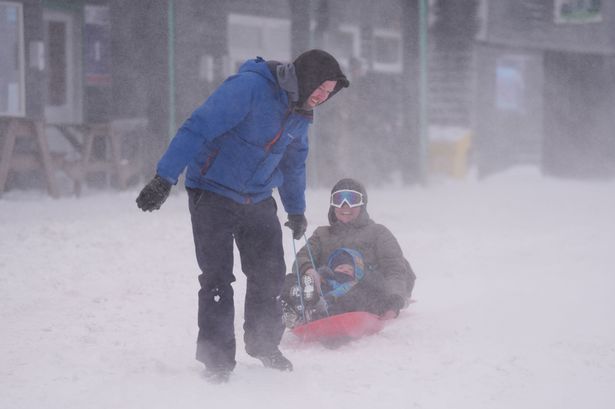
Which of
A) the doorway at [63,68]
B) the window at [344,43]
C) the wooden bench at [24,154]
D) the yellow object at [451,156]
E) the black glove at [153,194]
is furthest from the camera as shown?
the yellow object at [451,156]

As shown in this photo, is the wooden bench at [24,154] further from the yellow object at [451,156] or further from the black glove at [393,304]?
the yellow object at [451,156]

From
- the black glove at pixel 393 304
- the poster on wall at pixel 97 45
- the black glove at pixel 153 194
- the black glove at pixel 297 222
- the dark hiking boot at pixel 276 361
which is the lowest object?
the dark hiking boot at pixel 276 361

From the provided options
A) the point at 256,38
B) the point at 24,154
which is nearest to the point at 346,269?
the point at 24,154

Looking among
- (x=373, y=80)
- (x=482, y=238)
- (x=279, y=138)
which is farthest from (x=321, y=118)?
(x=279, y=138)

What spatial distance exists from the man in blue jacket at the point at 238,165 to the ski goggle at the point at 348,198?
133cm

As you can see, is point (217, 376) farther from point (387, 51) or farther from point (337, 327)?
point (387, 51)

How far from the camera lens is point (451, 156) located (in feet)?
Answer: 60.0

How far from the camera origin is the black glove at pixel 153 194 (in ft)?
12.7

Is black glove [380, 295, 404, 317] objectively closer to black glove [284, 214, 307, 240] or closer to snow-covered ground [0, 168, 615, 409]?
snow-covered ground [0, 168, 615, 409]

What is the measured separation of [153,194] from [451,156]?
1490cm

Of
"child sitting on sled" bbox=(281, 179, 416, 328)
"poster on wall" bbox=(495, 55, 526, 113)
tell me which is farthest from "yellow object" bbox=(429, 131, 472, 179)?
"child sitting on sled" bbox=(281, 179, 416, 328)

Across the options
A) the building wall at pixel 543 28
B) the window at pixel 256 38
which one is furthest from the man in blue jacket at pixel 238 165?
the building wall at pixel 543 28

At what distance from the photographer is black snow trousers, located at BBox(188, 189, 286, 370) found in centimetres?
426

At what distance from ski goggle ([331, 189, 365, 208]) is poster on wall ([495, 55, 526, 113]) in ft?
49.4
